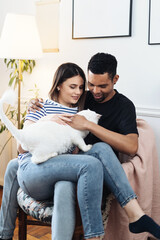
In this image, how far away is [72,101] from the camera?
1778 mm

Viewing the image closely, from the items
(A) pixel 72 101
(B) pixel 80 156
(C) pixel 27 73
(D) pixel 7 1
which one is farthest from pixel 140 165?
(D) pixel 7 1

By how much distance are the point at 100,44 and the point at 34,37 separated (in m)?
0.47

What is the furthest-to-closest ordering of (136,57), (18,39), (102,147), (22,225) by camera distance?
(18,39)
(136,57)
(22,225)
(102,147)

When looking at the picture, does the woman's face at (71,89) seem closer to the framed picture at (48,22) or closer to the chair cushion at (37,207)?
the chair cushion at (37,207)

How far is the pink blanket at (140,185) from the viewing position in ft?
5.45

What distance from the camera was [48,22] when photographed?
256 cm

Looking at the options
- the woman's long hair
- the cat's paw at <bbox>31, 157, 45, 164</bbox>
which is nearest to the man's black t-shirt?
the woman's long hair

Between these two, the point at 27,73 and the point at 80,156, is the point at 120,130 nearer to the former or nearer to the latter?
the point at 80,156

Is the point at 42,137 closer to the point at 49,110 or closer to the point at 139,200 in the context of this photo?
the point at 49,110

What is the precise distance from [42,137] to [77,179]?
0.82 ft

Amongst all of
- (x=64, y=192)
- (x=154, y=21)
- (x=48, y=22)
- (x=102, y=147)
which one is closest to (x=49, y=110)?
(x=102, y=147)

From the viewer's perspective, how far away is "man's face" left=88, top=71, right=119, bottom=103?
1.72 metres

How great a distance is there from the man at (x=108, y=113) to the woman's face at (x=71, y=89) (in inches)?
2.5

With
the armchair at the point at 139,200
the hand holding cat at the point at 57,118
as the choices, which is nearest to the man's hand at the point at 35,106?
the hand holding cat at the point at 57,118
